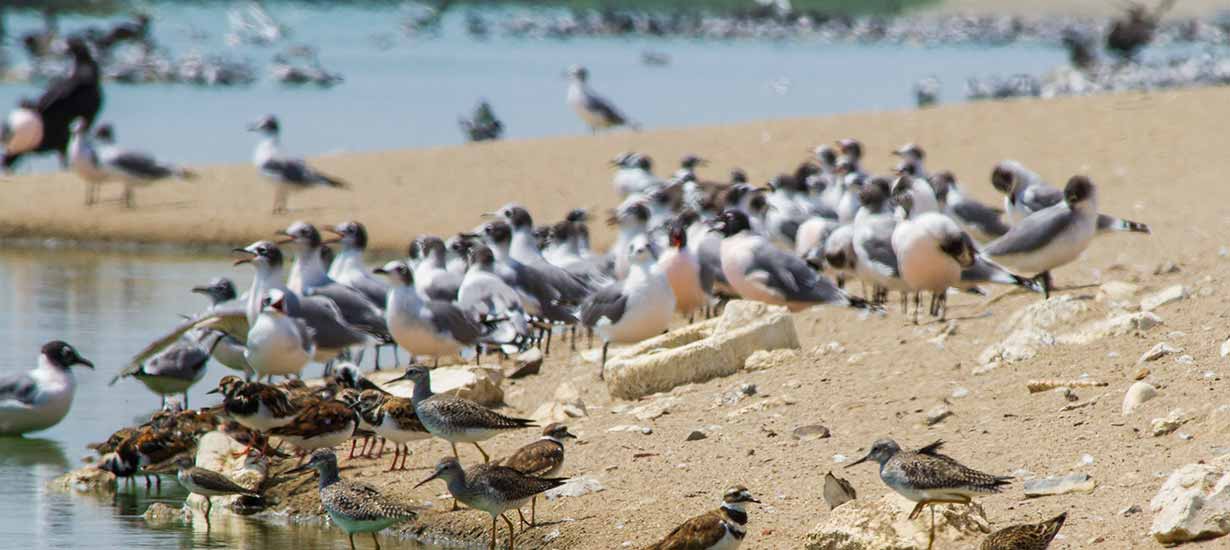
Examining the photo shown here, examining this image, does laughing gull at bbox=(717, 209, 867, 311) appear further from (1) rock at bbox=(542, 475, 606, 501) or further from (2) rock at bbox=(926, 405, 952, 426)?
(1) rock at bbox=(542, 475, 606, 501)

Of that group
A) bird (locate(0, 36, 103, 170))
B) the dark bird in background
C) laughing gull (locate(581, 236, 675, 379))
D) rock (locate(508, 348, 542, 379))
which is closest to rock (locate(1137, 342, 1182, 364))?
laughing gull (locate(581, 236, 675, 379))

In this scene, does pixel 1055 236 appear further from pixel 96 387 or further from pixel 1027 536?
pixel 96 387

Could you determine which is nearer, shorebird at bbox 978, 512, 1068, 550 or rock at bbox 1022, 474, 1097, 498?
shorebird at bbox 978, 512, 1068, 550

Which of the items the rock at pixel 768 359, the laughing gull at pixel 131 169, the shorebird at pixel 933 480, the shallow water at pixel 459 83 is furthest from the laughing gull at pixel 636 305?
the shallow water at pixel 459 83

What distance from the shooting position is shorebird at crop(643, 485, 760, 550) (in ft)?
23.9

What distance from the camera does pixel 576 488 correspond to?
899 centimetres

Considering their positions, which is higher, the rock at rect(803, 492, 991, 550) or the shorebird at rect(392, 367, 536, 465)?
the rock at rect(803, 492, 991, 550)

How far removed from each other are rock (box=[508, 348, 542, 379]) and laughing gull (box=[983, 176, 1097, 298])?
10.6 feet

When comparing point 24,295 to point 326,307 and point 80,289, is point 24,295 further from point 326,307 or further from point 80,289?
point 326,307

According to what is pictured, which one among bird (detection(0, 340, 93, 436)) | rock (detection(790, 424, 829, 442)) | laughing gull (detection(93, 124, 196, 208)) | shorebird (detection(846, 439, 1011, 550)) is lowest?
laughing gull (detection(93, 124, 196, 208))

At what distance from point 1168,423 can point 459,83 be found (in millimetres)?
40255

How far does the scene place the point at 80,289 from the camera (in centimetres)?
1750

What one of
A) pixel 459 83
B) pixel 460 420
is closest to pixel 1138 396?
pixel 460 420

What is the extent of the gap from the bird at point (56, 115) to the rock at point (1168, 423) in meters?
20.8
